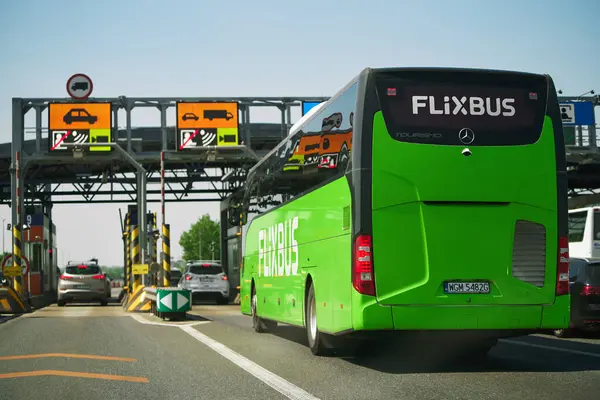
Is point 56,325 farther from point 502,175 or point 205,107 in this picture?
point 205,107

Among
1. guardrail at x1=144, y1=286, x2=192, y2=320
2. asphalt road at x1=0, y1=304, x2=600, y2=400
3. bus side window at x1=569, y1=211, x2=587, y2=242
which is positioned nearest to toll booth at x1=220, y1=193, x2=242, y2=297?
guardrail at x1=144, y1=286, x2=192, y2=320

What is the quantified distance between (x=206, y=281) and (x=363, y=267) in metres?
26.2

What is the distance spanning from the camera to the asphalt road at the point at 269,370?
9305 mm

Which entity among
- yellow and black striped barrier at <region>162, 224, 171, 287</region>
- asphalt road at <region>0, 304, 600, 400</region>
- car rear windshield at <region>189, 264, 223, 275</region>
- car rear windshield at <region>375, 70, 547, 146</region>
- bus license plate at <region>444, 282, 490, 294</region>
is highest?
car rear windshield at <region>375, 70, 547, 146</region>

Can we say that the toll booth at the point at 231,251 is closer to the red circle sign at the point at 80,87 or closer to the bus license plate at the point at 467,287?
the red circle sign at the point at 80,87

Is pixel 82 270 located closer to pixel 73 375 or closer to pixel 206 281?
pixel 206 281

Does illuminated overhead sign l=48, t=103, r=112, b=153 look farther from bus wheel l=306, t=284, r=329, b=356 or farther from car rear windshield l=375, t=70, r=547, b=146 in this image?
car rear windshield l=375, t=70, r=547, b=146

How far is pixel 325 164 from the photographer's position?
501 inches

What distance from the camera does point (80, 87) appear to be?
122ft

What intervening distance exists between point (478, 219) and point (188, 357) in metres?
4.47

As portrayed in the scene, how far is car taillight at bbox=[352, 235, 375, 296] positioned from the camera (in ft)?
35.9

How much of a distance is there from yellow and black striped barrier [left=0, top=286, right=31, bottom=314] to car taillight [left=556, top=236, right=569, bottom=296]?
21775mm

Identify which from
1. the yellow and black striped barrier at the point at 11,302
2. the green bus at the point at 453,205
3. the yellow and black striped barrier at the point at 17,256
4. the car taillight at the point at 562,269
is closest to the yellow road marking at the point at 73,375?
the green bus at the point at 453,205

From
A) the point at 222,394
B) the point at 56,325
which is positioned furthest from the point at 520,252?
the point at 56,325
